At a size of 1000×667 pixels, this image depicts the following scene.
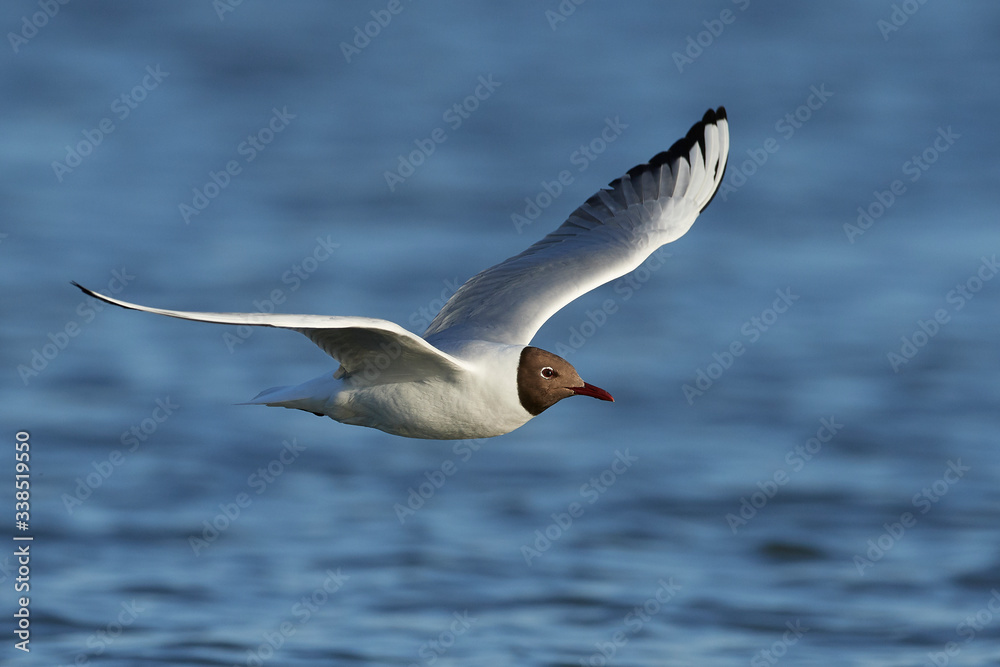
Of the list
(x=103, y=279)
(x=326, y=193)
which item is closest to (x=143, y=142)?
(x=326, y=193)

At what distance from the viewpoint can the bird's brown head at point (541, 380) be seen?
8.34 m

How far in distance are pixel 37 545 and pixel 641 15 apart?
2050 centimetres

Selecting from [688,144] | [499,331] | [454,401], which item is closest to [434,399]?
[454,401]

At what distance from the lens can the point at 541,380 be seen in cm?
837

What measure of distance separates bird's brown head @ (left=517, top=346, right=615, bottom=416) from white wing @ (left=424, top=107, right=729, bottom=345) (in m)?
0.71

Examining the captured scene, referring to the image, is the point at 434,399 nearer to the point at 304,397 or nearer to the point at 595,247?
the point at 304,397

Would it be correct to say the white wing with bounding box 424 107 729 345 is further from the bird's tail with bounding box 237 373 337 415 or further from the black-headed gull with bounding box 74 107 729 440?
the bird's tail with bounding box 237 373 337 415

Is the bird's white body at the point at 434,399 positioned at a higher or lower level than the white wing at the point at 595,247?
lower

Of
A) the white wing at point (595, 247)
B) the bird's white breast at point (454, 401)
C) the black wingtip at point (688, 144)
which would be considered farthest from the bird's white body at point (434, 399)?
the black wingtip at point (688, 144)

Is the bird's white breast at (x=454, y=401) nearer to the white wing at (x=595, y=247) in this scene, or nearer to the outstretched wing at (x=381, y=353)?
the outstretched wing at (x=381, y=353)

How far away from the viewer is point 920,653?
1277 centimetres

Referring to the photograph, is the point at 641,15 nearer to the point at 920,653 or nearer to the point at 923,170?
the point at 923,170

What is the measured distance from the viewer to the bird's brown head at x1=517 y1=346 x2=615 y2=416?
8.34 m

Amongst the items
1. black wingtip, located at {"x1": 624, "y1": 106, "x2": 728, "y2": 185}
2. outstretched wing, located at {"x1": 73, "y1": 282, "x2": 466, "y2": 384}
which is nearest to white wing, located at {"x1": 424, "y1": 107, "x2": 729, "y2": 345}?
black wingtip, located at {"x1": 624, "y1": 106, "x2": 728, "y2": 185}
